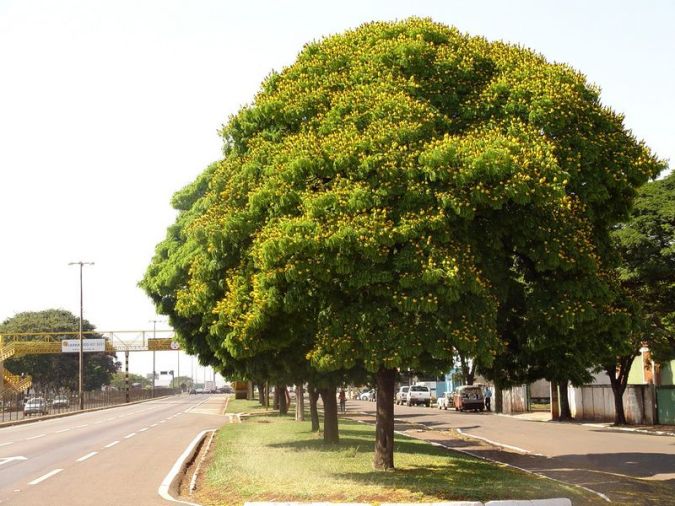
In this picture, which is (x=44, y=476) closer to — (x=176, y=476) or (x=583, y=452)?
(x=176, y=476)

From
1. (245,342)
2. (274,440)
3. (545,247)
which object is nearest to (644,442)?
(274,440)

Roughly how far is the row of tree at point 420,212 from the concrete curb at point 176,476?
2.84 meters

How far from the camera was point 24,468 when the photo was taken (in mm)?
18703

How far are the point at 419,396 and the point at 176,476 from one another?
191 ft

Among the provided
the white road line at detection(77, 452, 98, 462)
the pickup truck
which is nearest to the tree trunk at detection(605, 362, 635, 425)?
the white road line at detection(77, 452, 98, 462)

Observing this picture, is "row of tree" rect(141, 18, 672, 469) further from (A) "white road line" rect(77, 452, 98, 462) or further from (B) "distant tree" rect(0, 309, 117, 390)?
(B) "distant tree" rect(0, 309, 117, 390)

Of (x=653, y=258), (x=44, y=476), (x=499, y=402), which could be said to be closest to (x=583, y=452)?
(x=653, y=258)

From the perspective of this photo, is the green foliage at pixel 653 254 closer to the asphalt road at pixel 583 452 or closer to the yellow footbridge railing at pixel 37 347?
the asphalt road at pixel 583 452

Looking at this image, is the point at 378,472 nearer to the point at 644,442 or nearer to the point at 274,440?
the point at 274,440

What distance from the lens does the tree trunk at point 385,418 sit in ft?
53.5

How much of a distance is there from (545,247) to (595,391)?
34399mm

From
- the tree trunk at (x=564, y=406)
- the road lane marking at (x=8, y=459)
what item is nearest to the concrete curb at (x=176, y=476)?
the road lane marking at (x=8, y=459)

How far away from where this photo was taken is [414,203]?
1317 cm

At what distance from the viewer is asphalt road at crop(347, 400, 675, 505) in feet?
51.7
